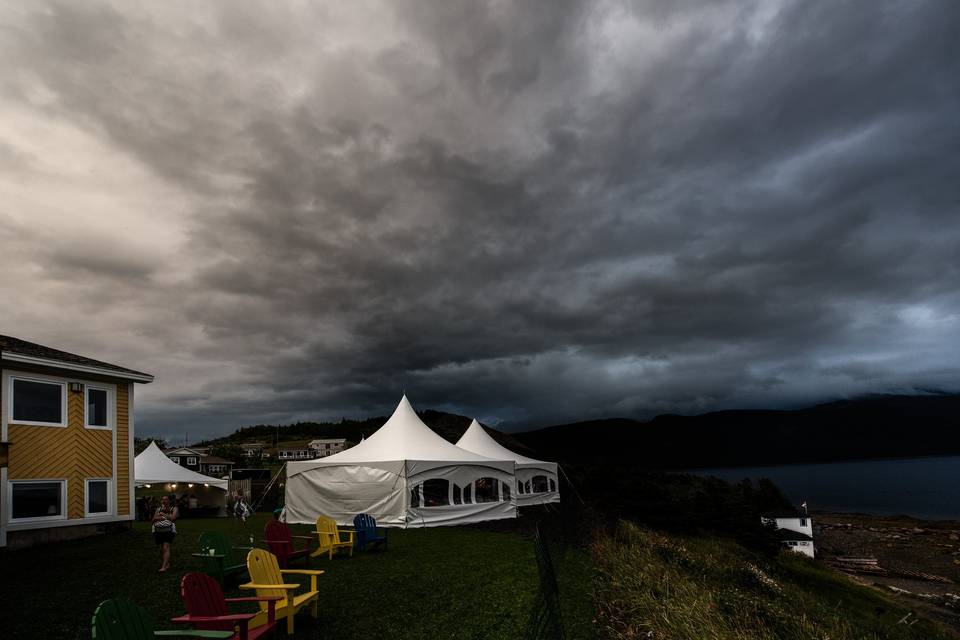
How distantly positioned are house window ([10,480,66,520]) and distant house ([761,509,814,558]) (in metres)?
37.0

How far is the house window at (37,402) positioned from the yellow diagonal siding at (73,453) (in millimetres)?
187

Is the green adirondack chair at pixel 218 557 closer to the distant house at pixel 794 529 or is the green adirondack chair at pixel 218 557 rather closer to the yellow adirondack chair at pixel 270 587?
the yellow adirondack chair at pixel 270 587

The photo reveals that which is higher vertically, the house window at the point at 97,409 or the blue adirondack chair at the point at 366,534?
the house window at the point at 97,409

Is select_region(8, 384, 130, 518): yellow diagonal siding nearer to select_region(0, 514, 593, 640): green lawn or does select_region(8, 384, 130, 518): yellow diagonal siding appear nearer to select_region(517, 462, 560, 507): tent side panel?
select_region(0, 514, 593, 640): green lawn

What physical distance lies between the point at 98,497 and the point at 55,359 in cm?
438

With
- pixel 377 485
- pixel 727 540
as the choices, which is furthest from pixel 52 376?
pixel 727 540

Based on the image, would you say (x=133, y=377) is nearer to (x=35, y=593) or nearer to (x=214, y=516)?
(x=35, y=593)

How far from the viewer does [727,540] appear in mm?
24984

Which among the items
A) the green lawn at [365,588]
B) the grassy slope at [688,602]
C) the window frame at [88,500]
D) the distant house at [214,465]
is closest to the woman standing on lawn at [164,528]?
the green lawn at [365,588]

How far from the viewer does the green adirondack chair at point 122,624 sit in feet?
13.3

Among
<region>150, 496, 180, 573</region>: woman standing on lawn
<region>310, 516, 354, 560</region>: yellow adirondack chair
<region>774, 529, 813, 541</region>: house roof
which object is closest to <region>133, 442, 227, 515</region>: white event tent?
<region>310, 516, 354, 560</region>: yellow adirondack chair

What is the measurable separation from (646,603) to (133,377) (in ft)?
53.6

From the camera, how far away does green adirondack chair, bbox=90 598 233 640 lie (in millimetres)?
4051

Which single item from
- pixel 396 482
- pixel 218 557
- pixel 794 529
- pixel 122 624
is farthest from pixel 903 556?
pixel 122 624
